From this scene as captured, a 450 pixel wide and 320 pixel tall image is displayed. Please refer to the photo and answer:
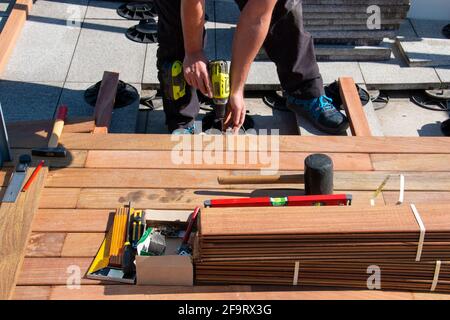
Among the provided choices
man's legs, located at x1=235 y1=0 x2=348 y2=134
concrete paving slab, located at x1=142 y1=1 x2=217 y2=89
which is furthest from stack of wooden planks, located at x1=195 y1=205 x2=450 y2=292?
concrete paving slab, located at x1=142 y1=1 x2=217 y2=89

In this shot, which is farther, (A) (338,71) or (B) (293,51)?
(A) (338,71)

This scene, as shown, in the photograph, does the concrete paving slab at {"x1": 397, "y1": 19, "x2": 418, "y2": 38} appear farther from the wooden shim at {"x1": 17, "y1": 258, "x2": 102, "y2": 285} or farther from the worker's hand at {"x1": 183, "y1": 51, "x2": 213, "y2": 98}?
the wooden shim at {"x1": 17, "y1": 258, "x2": 102, "y2": 285}

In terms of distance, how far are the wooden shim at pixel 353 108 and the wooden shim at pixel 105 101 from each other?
135 cm

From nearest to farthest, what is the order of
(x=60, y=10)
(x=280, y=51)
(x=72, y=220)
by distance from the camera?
1. (x=72, y=220)
2. (x=280, y=51)
3. (x=60, y=10)

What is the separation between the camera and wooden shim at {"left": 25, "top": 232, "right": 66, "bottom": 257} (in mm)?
2746

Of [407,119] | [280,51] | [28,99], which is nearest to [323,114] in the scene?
[280,51]

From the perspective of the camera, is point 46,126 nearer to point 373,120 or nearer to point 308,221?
point 308,221

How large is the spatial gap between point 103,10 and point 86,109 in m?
1.28

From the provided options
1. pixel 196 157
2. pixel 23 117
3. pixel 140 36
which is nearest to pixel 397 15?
pixel 140 36

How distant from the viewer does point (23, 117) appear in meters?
3.94

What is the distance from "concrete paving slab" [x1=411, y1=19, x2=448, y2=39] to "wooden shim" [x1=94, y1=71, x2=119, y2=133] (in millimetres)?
2349

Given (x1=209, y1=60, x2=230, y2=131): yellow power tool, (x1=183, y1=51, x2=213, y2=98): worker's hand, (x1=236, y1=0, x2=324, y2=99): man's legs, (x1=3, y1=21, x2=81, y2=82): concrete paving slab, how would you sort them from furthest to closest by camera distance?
(x1=3, y1=21, x2=81, y2=82): concrete paving slab < (x1=236, y1=0, x2=324, y2=99): man's legs < (x1=209, y1=60, x2=230, y2=131): yellow power tool < (x1=183, y1=51, x2=213, y2=98): worker's hand

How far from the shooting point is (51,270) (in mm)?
2674
